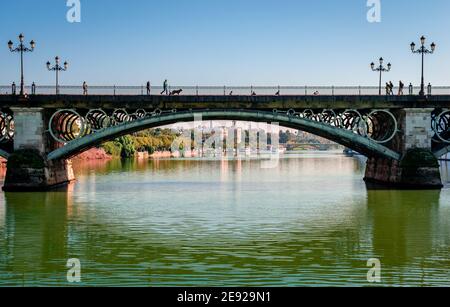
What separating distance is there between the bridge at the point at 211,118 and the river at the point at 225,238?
112 inches

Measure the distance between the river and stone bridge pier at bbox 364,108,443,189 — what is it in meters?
2.34

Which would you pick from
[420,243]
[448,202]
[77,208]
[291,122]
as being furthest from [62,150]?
[420,243]

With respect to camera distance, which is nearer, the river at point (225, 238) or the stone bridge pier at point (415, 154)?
the river at point (225, 238)

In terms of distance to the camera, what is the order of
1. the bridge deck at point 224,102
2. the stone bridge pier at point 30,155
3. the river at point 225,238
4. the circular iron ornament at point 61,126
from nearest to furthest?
the river at point 225,238 < the stone bridge pier at point 30,155 < the bridge deck at point 224,102 < the circular iron ornament at point 61,126

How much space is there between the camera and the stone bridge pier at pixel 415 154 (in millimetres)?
48156

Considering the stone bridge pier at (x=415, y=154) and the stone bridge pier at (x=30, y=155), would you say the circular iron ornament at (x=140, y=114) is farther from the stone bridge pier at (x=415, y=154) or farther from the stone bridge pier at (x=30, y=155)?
the stone bridge pier at (x=415, y=154)

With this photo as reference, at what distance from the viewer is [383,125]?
179 ft

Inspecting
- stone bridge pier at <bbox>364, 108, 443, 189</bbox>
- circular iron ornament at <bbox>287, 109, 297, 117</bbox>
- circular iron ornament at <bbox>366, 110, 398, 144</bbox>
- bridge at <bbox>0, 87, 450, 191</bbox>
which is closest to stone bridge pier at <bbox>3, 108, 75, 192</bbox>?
bridge at <bbox>0, 87, 450, 191</bbox>

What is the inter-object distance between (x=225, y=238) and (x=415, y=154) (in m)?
25.3

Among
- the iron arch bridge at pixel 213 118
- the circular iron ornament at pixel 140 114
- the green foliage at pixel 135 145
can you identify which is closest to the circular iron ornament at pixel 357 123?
the iron arch bridge at pixel 213 118

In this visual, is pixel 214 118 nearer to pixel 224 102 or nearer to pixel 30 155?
pixel 224 102

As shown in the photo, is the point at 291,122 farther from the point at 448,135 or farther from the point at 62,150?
the point at 62,150

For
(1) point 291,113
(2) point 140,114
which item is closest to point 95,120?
(2) point 140,114

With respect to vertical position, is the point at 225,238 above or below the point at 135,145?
below
